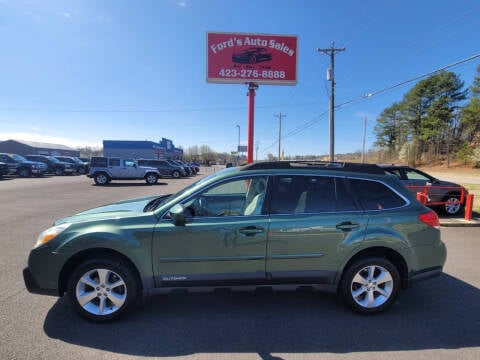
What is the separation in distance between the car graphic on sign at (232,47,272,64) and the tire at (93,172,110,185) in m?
12.8

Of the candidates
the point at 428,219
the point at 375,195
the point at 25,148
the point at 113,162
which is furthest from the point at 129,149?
the point at 428,219

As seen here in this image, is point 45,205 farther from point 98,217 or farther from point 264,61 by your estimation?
point 264,61

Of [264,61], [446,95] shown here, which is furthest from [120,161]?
Answer: [446,95]

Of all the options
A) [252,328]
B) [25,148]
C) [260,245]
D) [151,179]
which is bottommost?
[252,328]

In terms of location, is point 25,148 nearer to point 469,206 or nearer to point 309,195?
point 309,195

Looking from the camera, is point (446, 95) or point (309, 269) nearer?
point (309, 269)

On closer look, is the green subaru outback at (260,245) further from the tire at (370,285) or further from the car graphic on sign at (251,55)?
the car graphic on sign at (251,55)

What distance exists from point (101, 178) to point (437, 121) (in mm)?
55936

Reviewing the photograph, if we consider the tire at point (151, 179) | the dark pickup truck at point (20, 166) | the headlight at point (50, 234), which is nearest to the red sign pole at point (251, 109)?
the headlight at point (50, 234)

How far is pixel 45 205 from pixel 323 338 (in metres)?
10.7

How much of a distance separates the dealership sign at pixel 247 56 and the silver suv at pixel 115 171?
10.4 metres

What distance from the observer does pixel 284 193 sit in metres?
2.96

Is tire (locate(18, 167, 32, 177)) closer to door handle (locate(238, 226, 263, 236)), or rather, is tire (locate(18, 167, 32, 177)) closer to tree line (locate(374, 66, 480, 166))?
door handle (locate(238, 226, 263, 236))

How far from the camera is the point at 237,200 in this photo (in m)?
3.89
